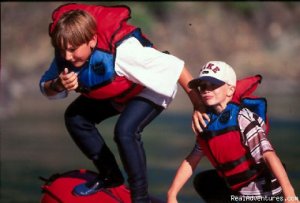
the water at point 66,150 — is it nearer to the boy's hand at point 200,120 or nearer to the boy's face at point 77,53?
the boy's hand at point 200,120

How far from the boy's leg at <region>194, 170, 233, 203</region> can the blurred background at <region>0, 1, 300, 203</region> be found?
348 cm

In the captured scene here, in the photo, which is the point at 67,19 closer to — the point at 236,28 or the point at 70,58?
the point at 70,58

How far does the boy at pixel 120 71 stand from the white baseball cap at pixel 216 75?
0.27ft

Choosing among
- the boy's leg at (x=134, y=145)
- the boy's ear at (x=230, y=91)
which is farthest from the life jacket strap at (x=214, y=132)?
the boy's leg at (x=134, y=145)

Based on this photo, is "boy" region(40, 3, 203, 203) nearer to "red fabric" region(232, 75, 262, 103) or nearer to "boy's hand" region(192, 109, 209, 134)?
"boy's hand" region(192, 109, 209, 134)

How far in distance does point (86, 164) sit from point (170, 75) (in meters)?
5.23

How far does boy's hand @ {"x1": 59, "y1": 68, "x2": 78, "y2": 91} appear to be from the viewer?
239 inches

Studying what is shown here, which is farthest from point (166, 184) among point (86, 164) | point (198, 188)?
point (198, 188)

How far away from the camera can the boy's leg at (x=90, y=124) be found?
648 centimetres

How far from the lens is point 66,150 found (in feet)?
41.0

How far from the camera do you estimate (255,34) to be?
2327cm

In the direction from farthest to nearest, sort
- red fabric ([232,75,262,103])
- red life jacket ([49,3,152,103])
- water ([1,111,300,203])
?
water ([1,111,300,203])
red fabric ([232,75,262,103])
red life jacket ([49,3,152,103])

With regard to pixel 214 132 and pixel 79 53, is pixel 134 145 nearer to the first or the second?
pixel 214 132

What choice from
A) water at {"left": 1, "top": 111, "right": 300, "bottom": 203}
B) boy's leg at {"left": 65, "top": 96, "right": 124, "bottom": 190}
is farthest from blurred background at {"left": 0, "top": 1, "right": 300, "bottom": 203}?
boy's leg at {"left": 65, "top": 96, "right": 124, "bottom": 190}
